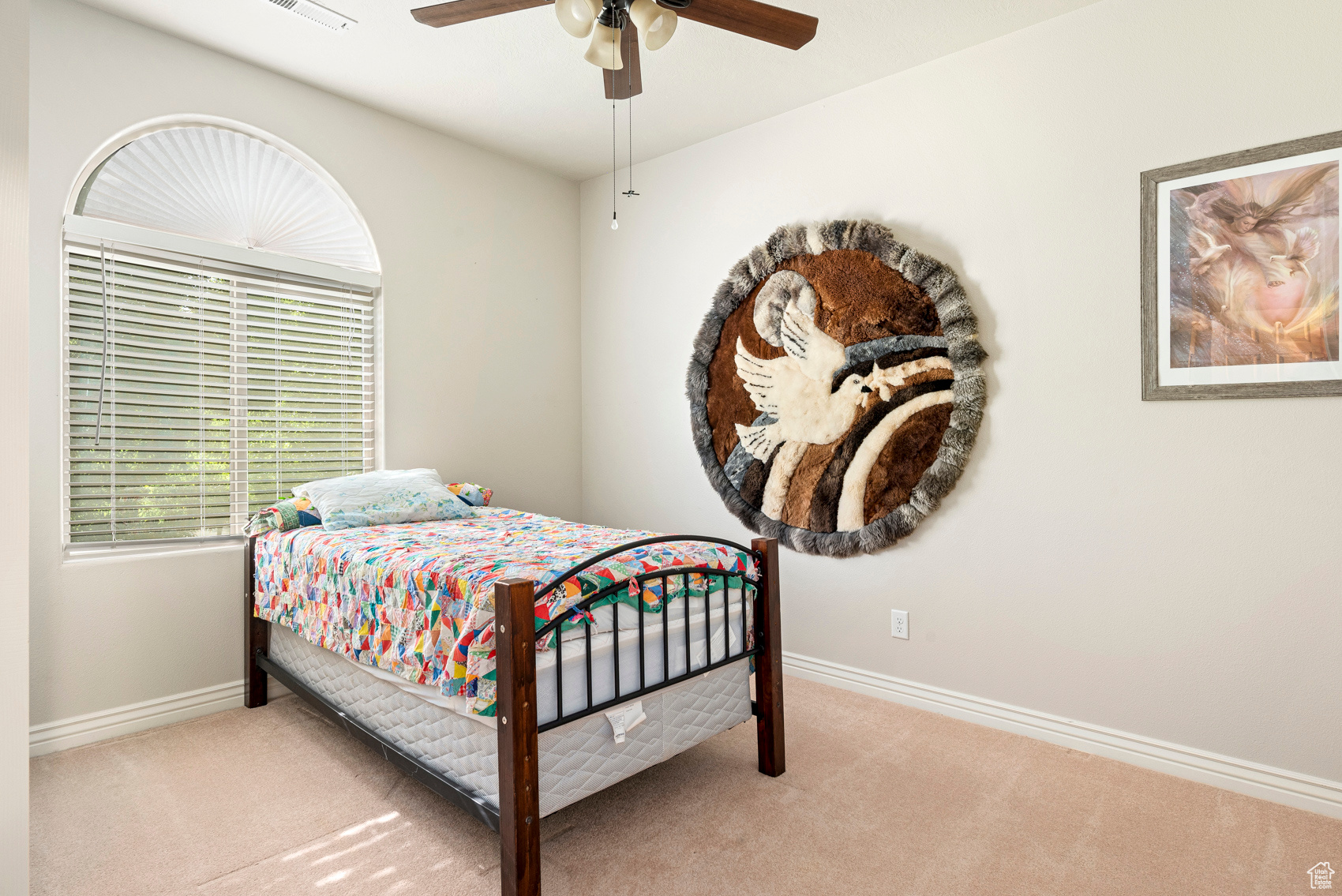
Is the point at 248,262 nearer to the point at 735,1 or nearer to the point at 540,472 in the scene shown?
the point at 540,472

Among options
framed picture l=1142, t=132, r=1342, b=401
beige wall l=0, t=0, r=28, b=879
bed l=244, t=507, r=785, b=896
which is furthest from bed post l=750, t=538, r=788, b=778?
beige wall l=0, t=0, r=28, b=879

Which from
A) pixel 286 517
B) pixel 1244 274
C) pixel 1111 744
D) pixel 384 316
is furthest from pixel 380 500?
pixel 1244 274

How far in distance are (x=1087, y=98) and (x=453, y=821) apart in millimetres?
3089

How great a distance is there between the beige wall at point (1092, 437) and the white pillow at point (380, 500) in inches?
62.4

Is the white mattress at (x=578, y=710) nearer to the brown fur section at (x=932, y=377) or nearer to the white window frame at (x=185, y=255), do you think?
the white window frame at (x=185, y=255)

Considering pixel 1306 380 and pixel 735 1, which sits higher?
pixel 735 1

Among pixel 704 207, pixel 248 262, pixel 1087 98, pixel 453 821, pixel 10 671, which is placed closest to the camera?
pixel 10 671

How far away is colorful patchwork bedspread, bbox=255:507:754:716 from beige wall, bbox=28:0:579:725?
0.39 meters

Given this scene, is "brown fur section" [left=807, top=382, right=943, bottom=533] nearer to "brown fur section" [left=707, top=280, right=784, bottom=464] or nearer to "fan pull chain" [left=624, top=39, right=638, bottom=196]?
"brown fur section" [left=707, top=280, right=784, bottom=464]

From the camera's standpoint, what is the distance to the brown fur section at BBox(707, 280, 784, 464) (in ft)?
11.0

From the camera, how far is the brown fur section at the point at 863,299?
9.29 ft

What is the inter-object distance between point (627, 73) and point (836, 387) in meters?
1.55

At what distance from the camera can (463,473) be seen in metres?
3.65

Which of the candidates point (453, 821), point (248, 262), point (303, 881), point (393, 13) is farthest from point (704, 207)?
point (303, 881)
